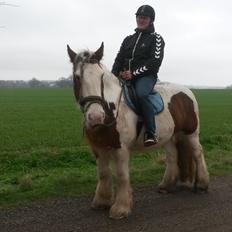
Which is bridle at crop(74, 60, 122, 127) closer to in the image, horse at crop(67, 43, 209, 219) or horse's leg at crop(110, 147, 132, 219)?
horse at crop(67, 43, 209, 219)

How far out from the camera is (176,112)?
23.3 feet

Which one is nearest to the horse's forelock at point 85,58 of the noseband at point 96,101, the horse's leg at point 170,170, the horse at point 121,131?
the horse at point 121,131

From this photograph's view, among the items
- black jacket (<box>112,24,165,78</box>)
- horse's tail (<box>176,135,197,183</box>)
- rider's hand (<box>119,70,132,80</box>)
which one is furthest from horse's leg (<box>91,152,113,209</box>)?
horse's tail (<box>176,135,197,183</box>)

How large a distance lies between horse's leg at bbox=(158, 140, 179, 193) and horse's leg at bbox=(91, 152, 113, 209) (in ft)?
4.04

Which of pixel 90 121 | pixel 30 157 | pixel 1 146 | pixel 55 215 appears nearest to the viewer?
pixel 90 121

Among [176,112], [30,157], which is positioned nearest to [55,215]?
[176,112]

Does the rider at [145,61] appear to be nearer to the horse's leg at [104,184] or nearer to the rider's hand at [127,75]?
the rider's hand at [127,75]

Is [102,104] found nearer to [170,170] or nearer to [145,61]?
[145,61]

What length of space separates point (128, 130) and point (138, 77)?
2.87ft

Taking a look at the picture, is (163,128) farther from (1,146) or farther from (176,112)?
(1,146)

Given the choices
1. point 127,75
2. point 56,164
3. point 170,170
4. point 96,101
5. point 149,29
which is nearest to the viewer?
point 96,101

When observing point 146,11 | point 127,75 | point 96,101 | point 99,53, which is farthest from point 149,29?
point 96,101

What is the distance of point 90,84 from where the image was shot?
5477 millimetres

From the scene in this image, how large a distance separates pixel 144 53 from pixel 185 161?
7.09ft
